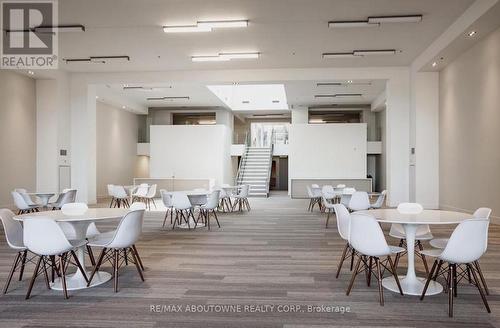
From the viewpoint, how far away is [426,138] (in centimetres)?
1307

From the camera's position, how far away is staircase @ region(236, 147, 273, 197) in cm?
2062

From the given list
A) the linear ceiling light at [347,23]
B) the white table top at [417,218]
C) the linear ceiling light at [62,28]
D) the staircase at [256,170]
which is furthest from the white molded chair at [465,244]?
the staircase at [256,170]

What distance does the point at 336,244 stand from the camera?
724 cm

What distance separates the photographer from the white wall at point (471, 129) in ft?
31.0

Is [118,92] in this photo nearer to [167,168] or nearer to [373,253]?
[167,168]

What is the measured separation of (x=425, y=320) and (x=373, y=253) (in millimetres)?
755

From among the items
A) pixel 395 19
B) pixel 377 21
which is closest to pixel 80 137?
pixel 377 21

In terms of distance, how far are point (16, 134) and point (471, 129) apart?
43.1 ft

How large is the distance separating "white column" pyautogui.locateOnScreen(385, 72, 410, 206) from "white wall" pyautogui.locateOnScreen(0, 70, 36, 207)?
466 inches

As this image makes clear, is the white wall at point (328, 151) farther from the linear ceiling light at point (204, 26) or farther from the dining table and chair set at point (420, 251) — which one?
the dining table and chair set at point (420, 251)

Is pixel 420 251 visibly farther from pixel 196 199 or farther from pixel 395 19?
pixel 395 19

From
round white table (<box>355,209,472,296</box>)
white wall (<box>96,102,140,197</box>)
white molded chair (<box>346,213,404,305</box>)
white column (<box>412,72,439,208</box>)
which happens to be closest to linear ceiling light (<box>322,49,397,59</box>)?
white column (<box>412,72,439,208</box>)

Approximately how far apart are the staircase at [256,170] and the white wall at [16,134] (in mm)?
9927

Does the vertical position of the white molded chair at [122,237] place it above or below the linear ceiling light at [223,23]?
below
